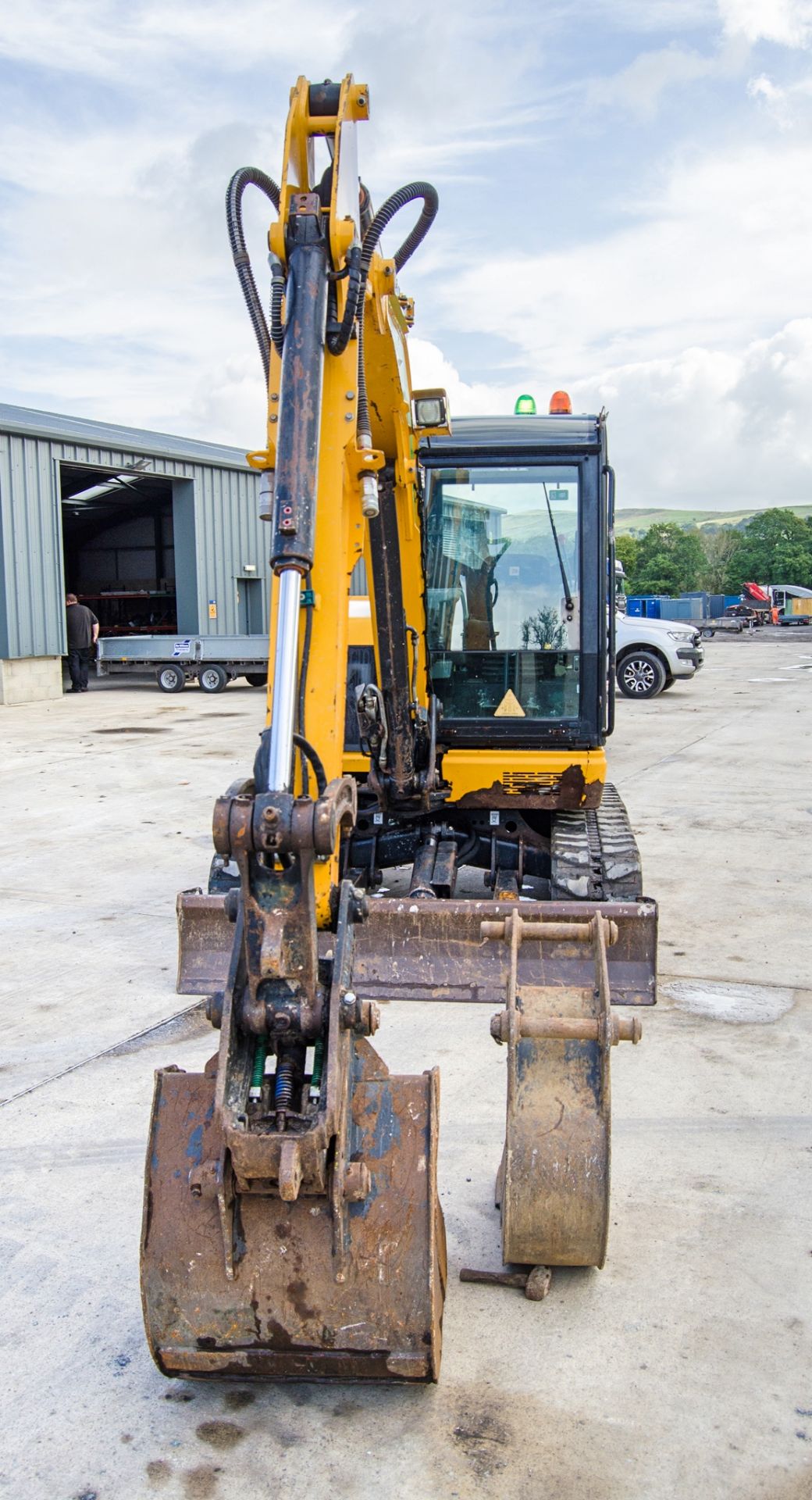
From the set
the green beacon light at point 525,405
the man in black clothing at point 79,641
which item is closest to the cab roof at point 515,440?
the green beacon light at point 525,405

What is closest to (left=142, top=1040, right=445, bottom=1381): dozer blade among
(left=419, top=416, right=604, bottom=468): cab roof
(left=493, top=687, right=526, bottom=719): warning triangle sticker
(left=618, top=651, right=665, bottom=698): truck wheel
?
(left=493, top=687, right=526, bottom=719): warning triangle sticker

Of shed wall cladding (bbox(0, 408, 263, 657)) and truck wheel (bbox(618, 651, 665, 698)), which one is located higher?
shed wall cladding (bbox(0, 408, 263, 657))

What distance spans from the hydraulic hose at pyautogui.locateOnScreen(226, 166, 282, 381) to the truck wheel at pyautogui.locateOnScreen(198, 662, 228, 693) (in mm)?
17464

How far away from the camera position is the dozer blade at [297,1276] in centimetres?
260

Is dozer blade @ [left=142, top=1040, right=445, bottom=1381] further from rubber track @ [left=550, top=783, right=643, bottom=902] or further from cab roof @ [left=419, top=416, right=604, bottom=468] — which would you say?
cab roof @ [left=419, top=416, right=604, bottom=468]

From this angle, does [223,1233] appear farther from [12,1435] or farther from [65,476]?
[65,476]

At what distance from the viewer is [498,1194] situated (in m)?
3.53

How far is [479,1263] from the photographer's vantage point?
128 inches

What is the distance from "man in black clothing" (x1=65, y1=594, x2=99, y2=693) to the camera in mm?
21359

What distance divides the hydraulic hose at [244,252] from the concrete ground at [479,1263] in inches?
101

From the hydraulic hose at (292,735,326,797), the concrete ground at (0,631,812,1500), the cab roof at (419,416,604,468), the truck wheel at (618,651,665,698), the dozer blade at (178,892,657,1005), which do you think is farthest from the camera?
the truck wheel at (618,651,665,698)

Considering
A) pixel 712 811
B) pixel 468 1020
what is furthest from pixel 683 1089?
pixel 712 811

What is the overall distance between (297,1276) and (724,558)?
294 ft

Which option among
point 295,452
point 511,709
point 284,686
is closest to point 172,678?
point 511,709
